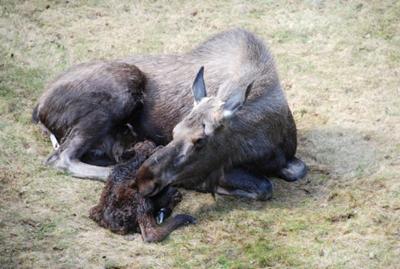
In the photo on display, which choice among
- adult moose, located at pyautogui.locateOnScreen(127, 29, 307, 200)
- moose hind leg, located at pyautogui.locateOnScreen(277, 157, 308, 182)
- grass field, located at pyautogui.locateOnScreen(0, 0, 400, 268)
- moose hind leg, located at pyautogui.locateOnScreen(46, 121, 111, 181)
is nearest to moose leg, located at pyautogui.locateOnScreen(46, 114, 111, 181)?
moose hind leg, located at pyautogui.locateOnScreen(46, 121, 111, 181)

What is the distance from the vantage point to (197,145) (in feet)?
22.3

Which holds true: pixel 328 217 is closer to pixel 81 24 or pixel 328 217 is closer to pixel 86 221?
pixel 86 221

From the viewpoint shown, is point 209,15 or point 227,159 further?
point 209,15

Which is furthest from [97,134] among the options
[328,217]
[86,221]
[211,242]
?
[328,217]

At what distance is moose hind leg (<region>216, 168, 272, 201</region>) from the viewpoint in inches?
284

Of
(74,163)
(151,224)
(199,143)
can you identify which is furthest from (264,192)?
(74,163)

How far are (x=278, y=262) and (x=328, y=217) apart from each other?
0.84 meters

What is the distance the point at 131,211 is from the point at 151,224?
19 centimetres

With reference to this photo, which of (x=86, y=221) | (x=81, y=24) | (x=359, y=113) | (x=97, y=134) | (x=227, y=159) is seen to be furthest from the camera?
(x=81, y=24)

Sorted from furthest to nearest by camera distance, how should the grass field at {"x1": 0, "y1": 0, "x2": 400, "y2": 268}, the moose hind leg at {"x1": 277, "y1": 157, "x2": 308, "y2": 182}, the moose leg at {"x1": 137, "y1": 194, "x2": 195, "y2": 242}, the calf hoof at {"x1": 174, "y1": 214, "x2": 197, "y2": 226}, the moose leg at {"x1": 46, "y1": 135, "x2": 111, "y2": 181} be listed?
1. the moose hind leg at {"x1": 277, "y1": 157, "x2": 308, "y2": 182}
2. the moose leg at {"x1": 46, "y1": 135, "x2": 111, "y2": 181}
3. the calf hoof at {"x1": 174, "y1": 214, "x2": 197, "y2": 226}
4. the moose leg at {"x1": 137, "y1": 194, "x2": 195, "y2": 242}
5. the grass field at {"x1": 0, "y1": 0, "x2": 400, "y2": 268}

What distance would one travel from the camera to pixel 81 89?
307 inches

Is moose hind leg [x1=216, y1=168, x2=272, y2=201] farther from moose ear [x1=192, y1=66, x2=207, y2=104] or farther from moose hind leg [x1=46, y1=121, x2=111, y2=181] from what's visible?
moose hind leg [x1=46, y1=121, x2=111, y2=181]

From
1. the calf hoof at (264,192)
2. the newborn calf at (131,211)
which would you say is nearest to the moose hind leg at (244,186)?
the calf hoof at (264,192)

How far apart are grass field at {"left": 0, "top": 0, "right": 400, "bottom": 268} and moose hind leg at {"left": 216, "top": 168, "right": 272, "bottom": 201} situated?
9 centimetres
